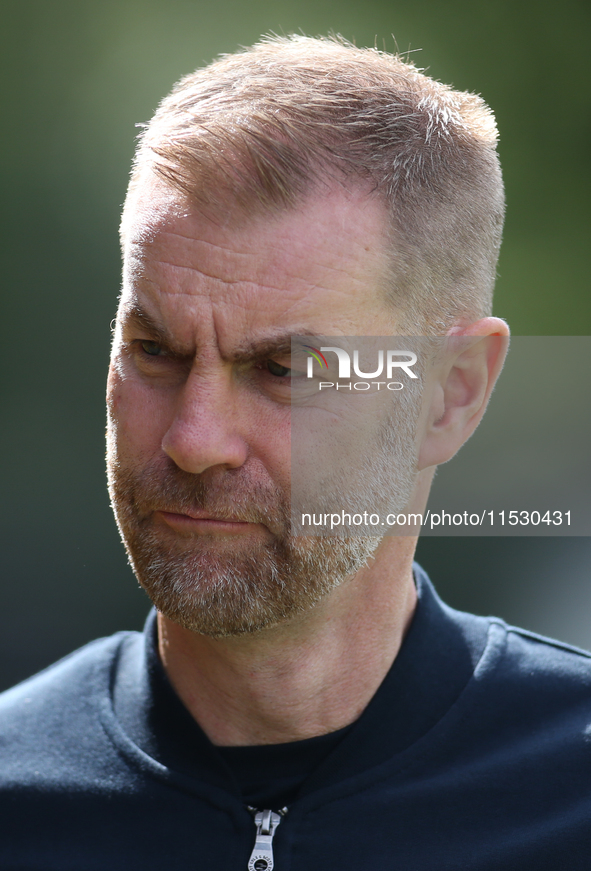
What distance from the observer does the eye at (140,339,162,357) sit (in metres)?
1.44

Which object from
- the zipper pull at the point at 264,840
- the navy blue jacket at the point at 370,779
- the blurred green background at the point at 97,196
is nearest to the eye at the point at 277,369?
the navy blue jacket at the point at 370,779

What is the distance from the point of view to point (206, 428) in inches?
52.1

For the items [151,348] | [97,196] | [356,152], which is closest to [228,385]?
[151,348]

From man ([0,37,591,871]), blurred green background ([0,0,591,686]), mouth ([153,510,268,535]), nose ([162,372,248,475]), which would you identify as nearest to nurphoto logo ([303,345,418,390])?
man ([0,37,591,871])

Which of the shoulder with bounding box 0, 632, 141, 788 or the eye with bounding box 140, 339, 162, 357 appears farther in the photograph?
the shoulder with bounding box 0, 632, 141, 788

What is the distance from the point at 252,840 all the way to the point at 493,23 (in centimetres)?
355

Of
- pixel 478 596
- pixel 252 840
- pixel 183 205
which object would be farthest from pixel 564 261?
pixel 252 840

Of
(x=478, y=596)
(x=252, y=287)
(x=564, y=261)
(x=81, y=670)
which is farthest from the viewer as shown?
(x=564, y=261)

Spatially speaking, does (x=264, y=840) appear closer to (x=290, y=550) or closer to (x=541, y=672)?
(x=290, y=550)

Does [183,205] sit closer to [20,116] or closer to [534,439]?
[534,439]

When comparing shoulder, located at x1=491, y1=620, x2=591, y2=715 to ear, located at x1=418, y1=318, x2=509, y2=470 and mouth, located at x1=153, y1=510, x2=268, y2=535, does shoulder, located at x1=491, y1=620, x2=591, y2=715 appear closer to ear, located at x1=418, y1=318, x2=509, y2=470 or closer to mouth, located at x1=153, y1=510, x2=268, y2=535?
ear, located at x1=418, y1=318, x2=509, y2=470

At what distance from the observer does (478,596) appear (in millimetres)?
3428

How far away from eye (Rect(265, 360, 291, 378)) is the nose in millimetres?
65

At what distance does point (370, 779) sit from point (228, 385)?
0.70 meters
